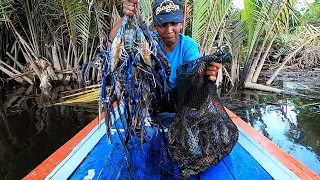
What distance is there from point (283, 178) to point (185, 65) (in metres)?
0.93

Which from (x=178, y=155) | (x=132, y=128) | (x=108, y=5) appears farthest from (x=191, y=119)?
(x=108, y=5)

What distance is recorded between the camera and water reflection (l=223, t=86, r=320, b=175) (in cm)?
365

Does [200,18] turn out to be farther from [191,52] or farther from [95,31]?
[191,52]

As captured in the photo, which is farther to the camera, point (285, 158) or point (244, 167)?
point (285, 158)

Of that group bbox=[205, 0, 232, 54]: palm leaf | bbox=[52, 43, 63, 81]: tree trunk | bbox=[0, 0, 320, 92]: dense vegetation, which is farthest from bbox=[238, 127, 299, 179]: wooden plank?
bbox=[52, 43, 63, 81]: tree trunk

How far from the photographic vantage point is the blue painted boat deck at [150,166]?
6.15ft

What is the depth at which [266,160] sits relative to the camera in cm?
202

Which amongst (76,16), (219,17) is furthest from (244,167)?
(76,16)

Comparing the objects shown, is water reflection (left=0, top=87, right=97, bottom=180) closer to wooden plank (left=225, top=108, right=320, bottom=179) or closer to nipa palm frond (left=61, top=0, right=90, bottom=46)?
nipa palm frond (left=61, top=0, right=90, bottom=46)

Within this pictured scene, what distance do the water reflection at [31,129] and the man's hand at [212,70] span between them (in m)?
2.29

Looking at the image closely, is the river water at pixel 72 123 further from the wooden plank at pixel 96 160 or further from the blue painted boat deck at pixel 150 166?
the blue painted boat deck at pixel 150 166

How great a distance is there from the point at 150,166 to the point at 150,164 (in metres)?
0.03

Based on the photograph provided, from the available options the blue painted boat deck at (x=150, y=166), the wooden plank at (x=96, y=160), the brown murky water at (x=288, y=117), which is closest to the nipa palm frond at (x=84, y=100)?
the brown murky water at (x=288, y=117)

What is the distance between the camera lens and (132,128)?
5.82 ft
